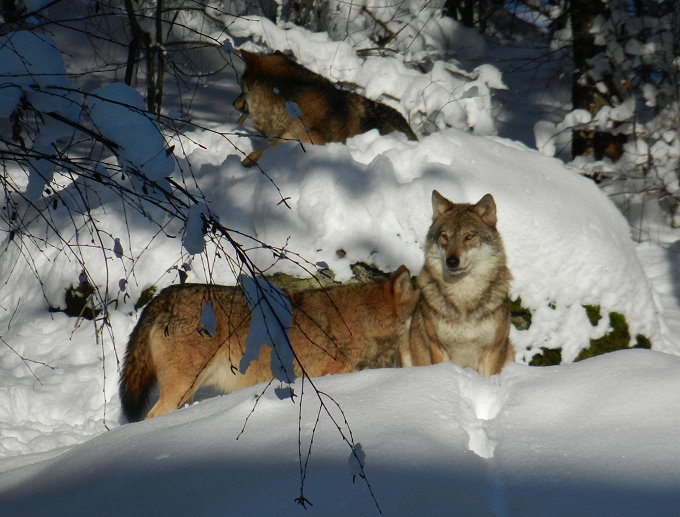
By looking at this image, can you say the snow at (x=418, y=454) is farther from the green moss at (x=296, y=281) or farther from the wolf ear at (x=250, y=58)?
the wolf ear at (x=250, y=58)

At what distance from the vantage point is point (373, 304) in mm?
6418

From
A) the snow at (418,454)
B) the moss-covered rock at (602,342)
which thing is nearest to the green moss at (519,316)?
the moss-covered rock at (602,342)

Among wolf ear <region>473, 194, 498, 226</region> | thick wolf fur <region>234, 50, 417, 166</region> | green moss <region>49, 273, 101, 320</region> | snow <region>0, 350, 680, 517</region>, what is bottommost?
snow <region>0, 350, 680, 517</region>

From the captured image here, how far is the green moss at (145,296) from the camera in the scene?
23.6ft

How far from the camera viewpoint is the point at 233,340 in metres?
5.87

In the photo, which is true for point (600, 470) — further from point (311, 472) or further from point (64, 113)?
point (64, 113)

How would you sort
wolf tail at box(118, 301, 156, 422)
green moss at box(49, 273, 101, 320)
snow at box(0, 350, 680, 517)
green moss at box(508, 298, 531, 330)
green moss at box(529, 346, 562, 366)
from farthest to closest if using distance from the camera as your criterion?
green moss at box(49, 273, 101, 320), green moss at box(508, 298, 531, 330), green moss at box(529, 346, 562, 366), wolf tail at box(118, 301, 156, 422), snow at box(0, 350, 680, 517)

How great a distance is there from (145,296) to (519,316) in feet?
11.2

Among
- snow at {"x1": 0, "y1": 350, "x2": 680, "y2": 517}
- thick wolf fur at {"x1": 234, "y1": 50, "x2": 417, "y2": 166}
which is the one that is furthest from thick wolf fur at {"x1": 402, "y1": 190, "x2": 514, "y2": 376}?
thick wolf fur at {"x1": 234, "y1": 50, "x2": 417, "y2": 166}

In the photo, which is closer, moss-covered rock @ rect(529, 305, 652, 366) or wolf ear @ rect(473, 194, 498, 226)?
wolf ear @ rect(473, 194, 498, 226)

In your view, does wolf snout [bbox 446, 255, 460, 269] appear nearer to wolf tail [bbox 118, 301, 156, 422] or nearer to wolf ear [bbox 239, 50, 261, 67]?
wolf tail [bbox 118, 301, 156, 422]

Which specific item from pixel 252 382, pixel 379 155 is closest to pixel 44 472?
pixel 252 382

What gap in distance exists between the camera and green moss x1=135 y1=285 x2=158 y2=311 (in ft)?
23.6

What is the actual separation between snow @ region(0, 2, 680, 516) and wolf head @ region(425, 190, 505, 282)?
0.89m
